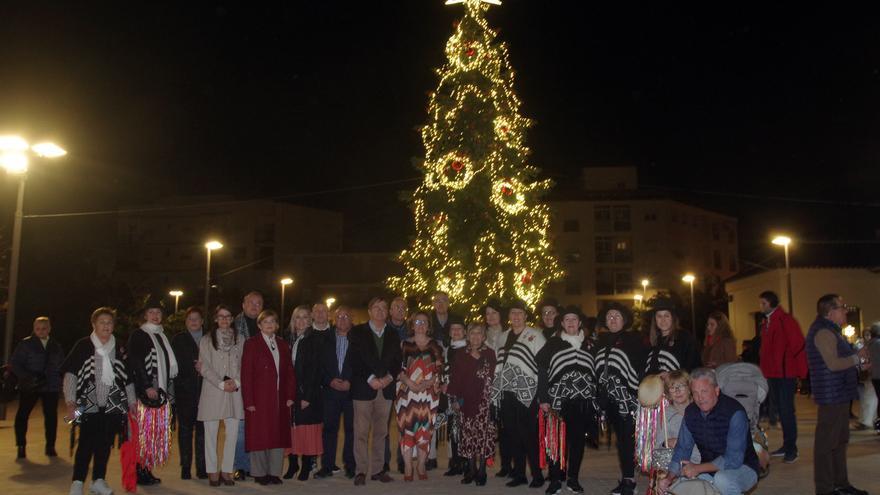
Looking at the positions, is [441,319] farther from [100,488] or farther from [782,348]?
[100,488]

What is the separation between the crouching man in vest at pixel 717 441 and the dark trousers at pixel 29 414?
30.8ft

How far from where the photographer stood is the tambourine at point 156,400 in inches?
386

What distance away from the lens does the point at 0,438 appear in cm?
1441

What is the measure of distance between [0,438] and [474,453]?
9.02m

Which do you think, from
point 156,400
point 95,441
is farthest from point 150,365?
point 95,441

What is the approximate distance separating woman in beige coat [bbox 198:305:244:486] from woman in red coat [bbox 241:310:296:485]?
0.21 metres

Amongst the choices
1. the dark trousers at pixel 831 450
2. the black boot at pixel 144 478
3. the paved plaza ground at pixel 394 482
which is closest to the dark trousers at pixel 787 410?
the paved plaza ground at pixel 394 482

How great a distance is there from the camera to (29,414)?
12.6m

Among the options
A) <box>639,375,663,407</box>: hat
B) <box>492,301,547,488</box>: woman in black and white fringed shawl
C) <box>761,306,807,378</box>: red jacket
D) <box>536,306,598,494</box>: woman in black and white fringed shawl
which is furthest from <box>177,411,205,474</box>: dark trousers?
<box>761,306,807,378</box>: red jacket

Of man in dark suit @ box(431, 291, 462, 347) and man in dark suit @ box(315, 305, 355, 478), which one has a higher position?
man in dark suit @ box(431, 291, 462, 347)

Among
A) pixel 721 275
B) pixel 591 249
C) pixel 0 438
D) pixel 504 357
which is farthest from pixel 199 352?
pixel 721 275

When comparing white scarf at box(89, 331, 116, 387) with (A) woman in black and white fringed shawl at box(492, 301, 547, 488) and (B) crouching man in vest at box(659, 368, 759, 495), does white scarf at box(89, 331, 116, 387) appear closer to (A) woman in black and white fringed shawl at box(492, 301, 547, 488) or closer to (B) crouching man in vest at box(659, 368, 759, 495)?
(A) woman in black and white fringed shawl at box(492, 301, 547, 488)

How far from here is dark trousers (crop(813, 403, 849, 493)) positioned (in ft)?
27.9

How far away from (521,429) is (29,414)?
298 inches
